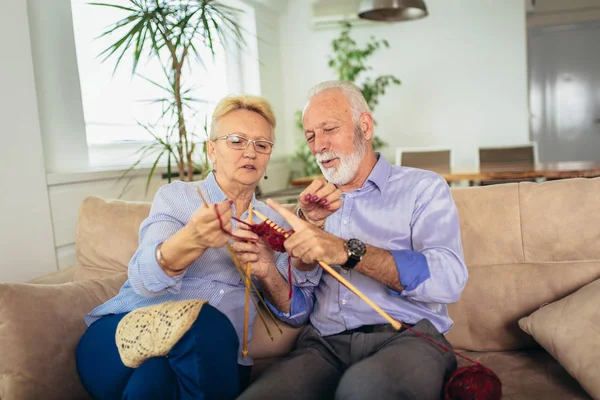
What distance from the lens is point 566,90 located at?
6.77m

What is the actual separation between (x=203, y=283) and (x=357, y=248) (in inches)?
18.7

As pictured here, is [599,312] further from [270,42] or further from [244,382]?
[270,42]

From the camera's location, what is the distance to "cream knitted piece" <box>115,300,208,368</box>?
1.18 metres

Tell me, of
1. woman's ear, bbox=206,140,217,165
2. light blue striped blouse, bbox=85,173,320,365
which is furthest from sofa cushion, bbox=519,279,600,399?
woman's ear, bbox=206,140,217,165

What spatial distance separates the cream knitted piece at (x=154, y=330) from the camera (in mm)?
1185

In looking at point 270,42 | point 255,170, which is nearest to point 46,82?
point 255,170

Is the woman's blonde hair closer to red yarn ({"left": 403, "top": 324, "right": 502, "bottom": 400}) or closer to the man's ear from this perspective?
the man's ear

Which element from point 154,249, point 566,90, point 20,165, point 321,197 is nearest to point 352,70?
point 566,90

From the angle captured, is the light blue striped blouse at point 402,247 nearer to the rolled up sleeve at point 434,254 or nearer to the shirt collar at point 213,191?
the rolled up sleeve at point 434,254

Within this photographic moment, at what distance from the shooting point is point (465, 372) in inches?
50.6

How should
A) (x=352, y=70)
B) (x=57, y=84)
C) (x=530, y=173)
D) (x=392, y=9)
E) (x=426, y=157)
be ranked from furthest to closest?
(x=352, y=70)
(x=426, y=157)
(x=392, y=9)
(x=530, y=173)
(x=57, y=84)

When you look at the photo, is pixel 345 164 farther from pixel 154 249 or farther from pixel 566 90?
pixel 566 90

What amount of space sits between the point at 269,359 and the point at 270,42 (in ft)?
13.9

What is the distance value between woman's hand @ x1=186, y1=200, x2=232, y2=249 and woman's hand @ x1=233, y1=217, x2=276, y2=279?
139 millimetres
